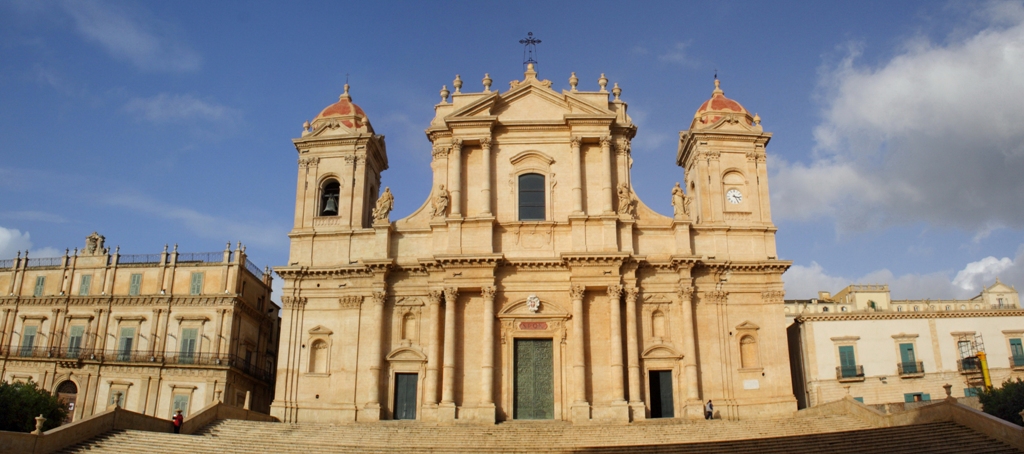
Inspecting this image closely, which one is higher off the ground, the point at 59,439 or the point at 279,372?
the point at 279,372

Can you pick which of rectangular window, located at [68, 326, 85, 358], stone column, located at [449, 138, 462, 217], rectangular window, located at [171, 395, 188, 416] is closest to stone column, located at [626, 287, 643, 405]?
stone column, located at [449, 138, 462, 217]

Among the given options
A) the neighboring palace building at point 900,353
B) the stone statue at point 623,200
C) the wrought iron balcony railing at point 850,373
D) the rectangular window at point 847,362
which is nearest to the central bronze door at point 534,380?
the stone statue at point 623,200

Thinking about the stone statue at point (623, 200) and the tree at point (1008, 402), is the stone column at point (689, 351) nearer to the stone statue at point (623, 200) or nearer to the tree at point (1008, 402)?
the stone statue at point (623, 200)

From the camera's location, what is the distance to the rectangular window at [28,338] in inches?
1569

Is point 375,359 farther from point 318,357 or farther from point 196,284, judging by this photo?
point 196,284

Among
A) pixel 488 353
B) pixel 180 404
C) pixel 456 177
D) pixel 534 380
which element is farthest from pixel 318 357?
pixel 180 404

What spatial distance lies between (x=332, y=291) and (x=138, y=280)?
13.3m

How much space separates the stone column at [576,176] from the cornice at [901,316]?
1270 cm

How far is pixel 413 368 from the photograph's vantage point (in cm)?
3089

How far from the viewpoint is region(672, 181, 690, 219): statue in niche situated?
1270 inches

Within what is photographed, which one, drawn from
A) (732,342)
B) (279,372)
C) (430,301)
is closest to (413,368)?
(430,301)

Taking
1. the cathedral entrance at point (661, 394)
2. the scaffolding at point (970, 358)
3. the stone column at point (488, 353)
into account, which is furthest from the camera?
the scaffolding at point (970, 358)

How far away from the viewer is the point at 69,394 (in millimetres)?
38812

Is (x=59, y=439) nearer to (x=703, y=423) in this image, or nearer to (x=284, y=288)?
(x=284, y=288)
